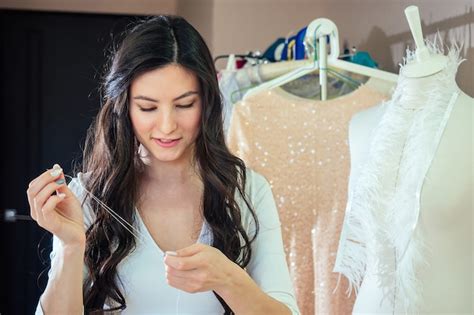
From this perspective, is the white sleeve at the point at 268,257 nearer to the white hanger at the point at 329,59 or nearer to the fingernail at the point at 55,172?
the fingernail at the point at 55,172

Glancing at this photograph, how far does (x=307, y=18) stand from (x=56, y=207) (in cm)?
180

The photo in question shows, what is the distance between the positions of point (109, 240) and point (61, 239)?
137 millimetres

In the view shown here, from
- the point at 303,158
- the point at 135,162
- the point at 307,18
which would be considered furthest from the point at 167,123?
the point at 307,18

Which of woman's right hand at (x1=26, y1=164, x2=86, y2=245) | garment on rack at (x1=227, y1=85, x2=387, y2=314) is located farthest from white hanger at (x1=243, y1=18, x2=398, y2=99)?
woman's right hand at (x1=26, y1=164, x2=86, y2=245)

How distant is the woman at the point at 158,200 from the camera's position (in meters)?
1.07

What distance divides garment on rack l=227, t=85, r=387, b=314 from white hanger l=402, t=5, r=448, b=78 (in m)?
0.51

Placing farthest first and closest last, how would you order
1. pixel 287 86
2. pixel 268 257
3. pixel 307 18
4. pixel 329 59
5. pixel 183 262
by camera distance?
pixel 307 18, pixel 287 86, pixel 329 59, pixel 268 257, pixel 183 262

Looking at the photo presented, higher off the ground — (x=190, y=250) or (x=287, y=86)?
(x=287, y=86)

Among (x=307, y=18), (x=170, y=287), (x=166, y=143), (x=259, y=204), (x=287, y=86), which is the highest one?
(x=307, y=18)

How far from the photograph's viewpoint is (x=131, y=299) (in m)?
1.16

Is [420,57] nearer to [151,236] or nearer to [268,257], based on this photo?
[268,257]

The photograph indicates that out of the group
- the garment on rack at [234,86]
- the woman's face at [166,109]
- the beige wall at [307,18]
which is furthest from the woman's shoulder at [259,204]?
the garment on rack at [234,86]

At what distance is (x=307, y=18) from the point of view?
2691 millimetres

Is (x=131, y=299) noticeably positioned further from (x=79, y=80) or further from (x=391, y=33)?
(x=79, y=80)
